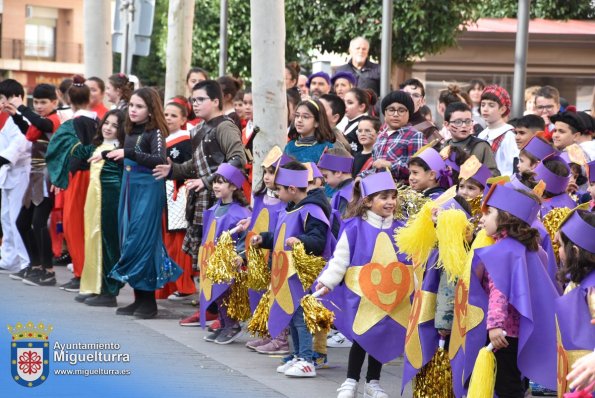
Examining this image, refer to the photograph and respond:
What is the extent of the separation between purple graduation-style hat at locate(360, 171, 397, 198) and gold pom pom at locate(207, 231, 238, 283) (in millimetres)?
2014

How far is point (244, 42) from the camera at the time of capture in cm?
3247

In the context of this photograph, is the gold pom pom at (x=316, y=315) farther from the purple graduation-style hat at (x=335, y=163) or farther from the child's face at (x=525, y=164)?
the child's face at (x=525, y=164)

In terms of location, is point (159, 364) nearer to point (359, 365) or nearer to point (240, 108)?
point (359, 365)

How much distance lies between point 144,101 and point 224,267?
2223mm

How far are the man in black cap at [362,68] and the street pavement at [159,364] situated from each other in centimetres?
439

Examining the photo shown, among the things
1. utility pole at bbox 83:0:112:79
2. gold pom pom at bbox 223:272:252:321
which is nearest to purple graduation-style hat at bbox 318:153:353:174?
gold pom pom at bbox 223:272:252:321

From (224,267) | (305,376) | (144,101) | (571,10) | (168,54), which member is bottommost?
(305,376)

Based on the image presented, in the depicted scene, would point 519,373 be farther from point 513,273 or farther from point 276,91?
point 276,91

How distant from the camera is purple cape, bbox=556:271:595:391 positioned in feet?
20.1

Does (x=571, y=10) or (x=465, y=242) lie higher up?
(x=571, y=10)

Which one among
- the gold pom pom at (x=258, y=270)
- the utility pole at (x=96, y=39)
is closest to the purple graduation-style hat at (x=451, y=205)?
the gold pom pom at (x=258, y=270)

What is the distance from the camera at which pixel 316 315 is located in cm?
862

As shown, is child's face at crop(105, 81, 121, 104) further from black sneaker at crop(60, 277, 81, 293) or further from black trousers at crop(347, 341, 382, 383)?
black trousers at crop(347, 341, 382, 383)

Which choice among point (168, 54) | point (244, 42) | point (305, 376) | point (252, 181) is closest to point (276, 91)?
point (252, 181)
